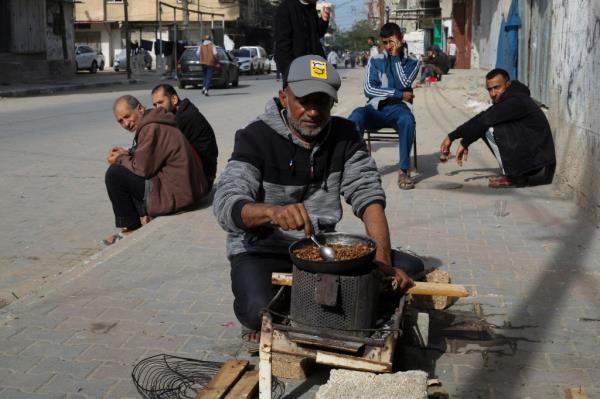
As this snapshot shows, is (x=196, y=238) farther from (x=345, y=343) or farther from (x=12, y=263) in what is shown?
(x=345, y=343)

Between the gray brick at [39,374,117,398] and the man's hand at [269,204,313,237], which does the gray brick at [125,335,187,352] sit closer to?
the gray brick at [39,374,117,398]

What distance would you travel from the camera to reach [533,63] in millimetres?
11508

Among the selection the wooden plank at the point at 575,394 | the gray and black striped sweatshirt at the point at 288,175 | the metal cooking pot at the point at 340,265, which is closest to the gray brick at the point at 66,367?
the gray and black striped sweatshirt at the point at 288,175

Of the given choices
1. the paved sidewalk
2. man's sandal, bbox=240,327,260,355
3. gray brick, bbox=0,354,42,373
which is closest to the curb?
the paved sidewalk

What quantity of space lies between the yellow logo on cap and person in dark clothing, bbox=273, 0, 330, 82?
3502mm

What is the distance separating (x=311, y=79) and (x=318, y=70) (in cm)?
8

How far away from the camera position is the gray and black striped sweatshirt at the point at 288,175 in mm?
3654

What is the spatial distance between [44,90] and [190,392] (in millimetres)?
24457

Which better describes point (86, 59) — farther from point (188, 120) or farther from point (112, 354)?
point (112, 354)

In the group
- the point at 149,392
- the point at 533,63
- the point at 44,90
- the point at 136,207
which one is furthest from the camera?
the point at 44,90

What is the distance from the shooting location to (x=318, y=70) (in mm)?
3506

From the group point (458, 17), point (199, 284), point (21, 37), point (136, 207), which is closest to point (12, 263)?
point (136, 207)

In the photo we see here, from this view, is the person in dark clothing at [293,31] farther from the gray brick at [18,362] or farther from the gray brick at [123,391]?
the gray brick at [123,391]

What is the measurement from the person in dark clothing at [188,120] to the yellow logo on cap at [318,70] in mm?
4134
